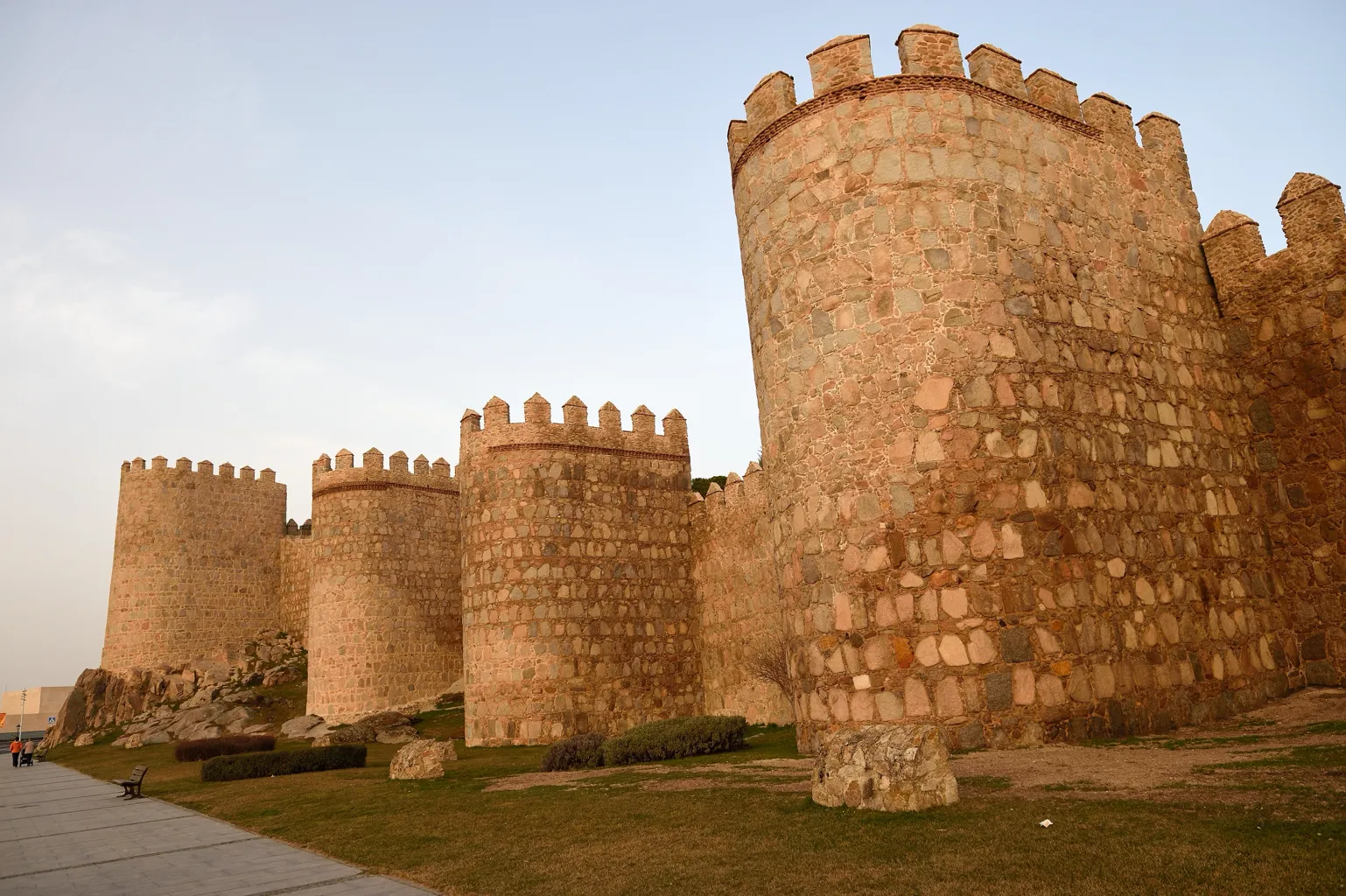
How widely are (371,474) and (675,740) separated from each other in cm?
1615

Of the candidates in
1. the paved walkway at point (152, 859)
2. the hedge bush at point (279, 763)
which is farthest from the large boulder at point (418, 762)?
the hedge bush at point (279, 763)

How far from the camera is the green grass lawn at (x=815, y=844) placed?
3768 mm

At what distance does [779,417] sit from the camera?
9.98 m

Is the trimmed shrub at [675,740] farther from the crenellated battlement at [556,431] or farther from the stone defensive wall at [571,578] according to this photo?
the crenellated battlement at [556,431]

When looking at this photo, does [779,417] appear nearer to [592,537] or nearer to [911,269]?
[911,269]

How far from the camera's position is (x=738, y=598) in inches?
699

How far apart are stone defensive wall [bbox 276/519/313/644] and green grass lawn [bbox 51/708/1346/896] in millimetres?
26888

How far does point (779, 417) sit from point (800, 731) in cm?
351

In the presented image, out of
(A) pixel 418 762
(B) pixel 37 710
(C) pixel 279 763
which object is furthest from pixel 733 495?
(B) pixel 37 710

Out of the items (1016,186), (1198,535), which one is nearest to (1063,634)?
(1198,535)

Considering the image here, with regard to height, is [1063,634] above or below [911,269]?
below

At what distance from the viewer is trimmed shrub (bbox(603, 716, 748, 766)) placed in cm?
1180

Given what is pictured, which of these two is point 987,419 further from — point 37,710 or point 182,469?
point 37,710

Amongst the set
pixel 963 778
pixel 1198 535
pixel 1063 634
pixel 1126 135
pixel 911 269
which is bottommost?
pixel 963 778
